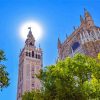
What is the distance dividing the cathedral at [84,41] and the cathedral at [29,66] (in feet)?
21.8

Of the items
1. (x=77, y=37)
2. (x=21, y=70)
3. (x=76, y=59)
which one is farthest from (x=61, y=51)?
(x=76, y=59)

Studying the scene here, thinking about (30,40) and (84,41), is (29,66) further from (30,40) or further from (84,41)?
(84,41)

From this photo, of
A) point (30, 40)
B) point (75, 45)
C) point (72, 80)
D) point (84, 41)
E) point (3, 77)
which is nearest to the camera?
point (3, 77)

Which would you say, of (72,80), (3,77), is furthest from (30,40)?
(3,77)

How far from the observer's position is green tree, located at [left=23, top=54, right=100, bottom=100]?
1845cm

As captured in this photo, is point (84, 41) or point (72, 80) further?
point (84, 41)

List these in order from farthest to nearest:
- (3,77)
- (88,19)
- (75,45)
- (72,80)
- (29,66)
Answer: (29,66), (88,19), (75,45), (72,80), (3,77)

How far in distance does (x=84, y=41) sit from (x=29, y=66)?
16.2m

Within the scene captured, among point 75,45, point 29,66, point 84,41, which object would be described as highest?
point 75,45

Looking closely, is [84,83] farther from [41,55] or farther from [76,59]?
[41,55]

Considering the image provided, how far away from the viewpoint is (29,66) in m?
63.6

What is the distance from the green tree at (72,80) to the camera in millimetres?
18453

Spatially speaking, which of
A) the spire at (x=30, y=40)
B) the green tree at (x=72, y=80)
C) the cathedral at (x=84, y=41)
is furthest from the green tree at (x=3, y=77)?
the spire at (x=30, y=40)

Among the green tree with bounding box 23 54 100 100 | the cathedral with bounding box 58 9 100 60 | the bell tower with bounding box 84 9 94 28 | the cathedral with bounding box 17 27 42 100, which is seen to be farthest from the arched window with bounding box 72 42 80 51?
the green tree with bounding box 23 54 100 100
